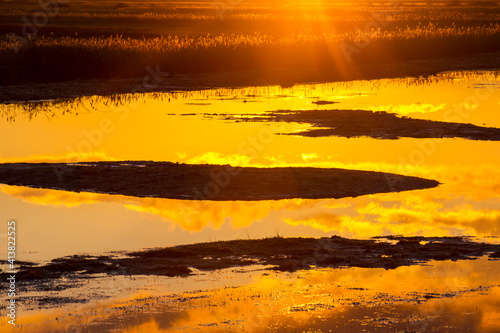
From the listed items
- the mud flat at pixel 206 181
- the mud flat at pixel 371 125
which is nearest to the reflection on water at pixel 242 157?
the mud flat at pixel 206 181

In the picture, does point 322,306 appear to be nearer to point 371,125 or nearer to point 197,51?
point 371,125

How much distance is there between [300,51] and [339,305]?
34.9 m

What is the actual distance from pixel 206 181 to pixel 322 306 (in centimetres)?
710

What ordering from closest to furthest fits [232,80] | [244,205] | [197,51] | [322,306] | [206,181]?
[322,306]
[244,205]
[206,181]
[232,80]
[197,51]

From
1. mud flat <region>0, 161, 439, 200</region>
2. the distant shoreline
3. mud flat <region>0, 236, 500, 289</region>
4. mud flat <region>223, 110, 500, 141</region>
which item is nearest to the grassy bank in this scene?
the distant shoreline

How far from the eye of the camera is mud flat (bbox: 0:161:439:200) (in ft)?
51.1

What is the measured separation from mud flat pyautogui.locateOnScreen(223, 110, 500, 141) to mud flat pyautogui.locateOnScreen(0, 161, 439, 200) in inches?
218

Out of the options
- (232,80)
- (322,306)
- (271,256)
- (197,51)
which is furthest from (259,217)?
(197,51)

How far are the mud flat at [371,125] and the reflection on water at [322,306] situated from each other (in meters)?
11.8

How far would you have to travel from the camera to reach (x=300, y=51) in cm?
4369

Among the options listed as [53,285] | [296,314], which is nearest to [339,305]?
[296,314]

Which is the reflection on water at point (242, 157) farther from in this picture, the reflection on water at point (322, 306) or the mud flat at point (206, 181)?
the reflection on water at point (322, 306)

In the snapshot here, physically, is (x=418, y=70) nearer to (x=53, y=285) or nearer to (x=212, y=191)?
(x=212, y=191)

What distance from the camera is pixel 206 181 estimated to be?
1639 centimetres
